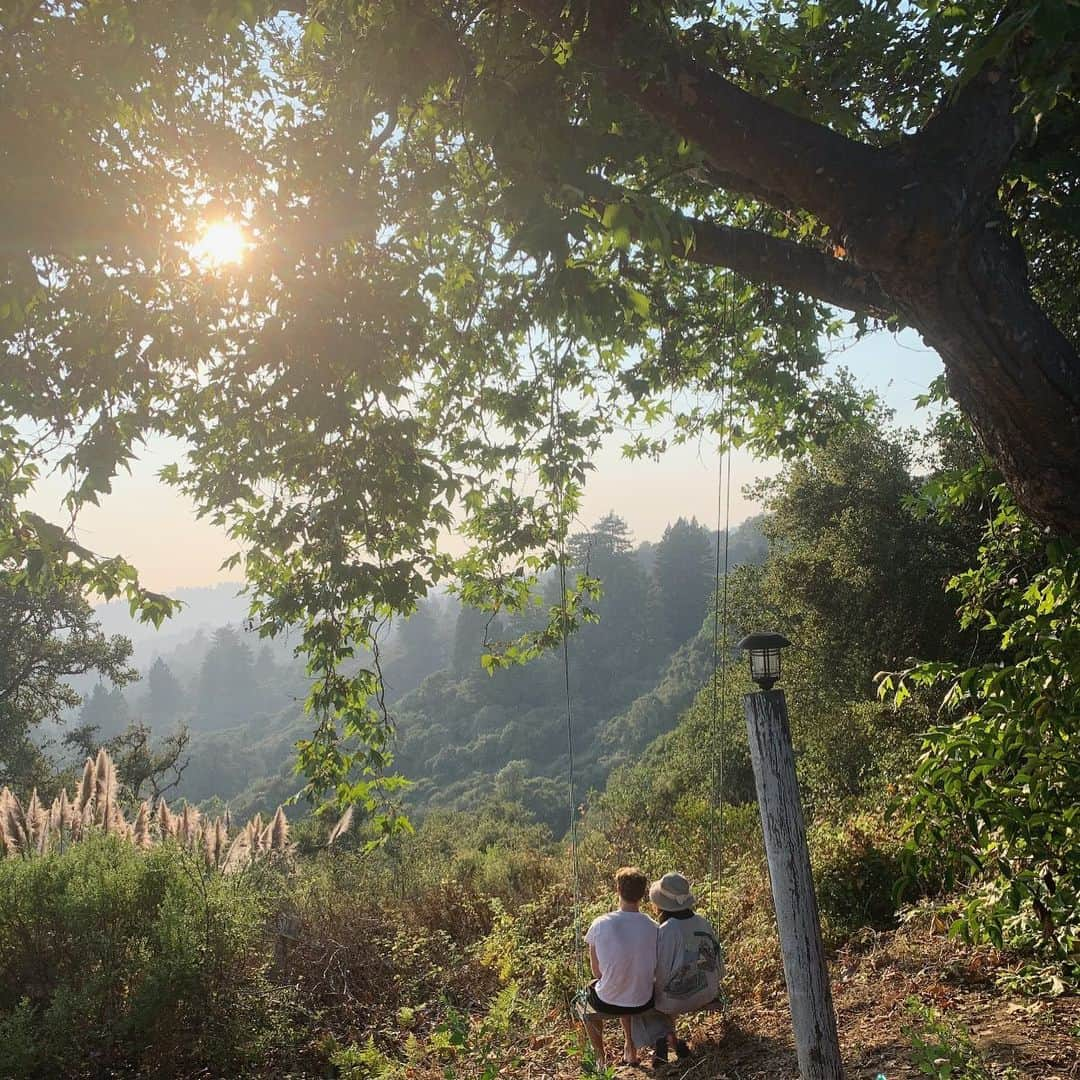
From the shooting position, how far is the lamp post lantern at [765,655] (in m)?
3.40

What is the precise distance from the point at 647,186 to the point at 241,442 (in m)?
3.05

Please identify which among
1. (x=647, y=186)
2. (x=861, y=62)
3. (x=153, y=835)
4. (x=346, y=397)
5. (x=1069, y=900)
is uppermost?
(x=861, y=62)

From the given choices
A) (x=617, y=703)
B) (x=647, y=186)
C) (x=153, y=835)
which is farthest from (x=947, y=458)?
(x=617, y=703)

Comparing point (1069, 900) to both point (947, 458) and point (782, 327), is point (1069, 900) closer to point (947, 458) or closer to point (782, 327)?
point (782, 327)

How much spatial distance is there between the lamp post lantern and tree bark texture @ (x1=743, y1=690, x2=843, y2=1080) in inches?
5.8

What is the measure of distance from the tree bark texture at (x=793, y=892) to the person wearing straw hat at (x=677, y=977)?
1.10m

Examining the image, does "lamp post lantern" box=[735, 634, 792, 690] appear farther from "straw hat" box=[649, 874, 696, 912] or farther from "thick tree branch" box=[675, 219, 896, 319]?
"thick tree branch" box=[675, 219, 896, 319]

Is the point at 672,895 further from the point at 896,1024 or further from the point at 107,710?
the point at 107,710

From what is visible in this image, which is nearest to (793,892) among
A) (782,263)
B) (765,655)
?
(765,655)

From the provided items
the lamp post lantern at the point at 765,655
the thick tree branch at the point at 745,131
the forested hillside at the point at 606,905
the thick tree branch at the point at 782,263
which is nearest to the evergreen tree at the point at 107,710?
the forested hillside at the point at 606,905

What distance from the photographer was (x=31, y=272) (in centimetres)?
310

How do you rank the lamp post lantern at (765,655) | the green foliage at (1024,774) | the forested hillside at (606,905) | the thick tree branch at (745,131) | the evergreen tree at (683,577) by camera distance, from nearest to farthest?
the green foliage at (1024,774), the thick tree branch at (745,131), the forested hillside at (606,905), the lamp post lantern at (765,655), the evergreen tree at (683,577)

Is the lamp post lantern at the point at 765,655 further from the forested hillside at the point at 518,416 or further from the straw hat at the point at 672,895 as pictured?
the straw hat at the point at 672,895

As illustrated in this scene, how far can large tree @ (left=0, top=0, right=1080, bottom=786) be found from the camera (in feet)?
9.32
